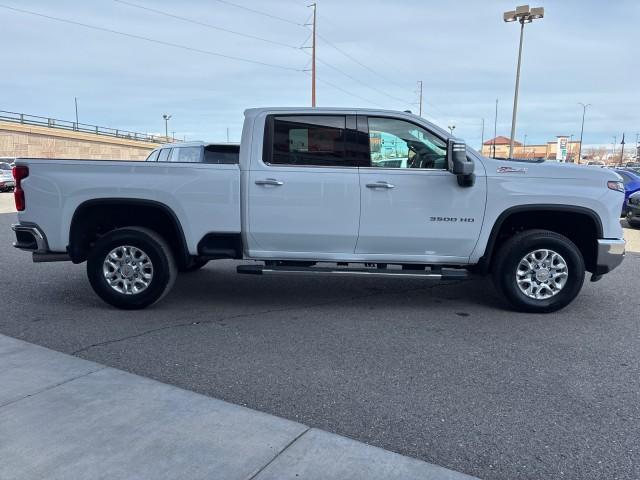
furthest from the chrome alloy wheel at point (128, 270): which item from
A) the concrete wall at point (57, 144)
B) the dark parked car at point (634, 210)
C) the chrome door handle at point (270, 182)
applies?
the concrete wall at point (57, 144)

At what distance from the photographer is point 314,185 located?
5.44 metres

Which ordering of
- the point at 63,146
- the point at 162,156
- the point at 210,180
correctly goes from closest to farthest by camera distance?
the point at 210,180 → the point at 162,156 → the point at 63,146

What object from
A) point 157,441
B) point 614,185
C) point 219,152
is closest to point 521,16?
point 219,152

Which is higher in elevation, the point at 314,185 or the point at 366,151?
the point at 366,151

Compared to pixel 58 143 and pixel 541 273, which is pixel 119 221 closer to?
pixel 541 273

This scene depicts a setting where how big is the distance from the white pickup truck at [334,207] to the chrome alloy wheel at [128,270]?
1cm

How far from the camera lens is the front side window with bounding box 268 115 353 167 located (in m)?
5.56

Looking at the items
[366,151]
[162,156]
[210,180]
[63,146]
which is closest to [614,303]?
[366,151]

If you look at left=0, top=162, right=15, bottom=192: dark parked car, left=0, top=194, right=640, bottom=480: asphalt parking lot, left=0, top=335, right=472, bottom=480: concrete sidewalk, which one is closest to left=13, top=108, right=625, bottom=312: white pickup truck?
left=0, top=194, right=640, bottom=480: asphalt parking lot

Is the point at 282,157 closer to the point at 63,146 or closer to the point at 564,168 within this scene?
the point at 564,168

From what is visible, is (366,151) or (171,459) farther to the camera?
(366,151)

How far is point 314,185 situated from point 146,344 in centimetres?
223

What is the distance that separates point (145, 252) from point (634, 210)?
40.3 ft

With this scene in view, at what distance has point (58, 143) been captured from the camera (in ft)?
167
